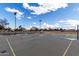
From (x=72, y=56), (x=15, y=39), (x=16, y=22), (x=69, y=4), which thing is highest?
(x=69, y=4)

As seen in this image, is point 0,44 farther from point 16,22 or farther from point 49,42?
point 49,42

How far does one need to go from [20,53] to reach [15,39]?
0.67 ft

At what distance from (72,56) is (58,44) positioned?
232mm

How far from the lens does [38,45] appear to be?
3.31 metres

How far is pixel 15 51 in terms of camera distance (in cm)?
328

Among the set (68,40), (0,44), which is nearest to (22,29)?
(0,44)

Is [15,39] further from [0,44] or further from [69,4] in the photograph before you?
[69,4]

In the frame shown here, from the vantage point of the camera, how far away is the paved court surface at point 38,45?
3.26 meters

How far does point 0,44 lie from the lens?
3297 mm

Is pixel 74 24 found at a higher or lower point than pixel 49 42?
higher

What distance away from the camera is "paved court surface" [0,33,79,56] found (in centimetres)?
326

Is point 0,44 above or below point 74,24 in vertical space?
below

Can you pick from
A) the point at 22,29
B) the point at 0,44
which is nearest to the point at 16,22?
the point at 22,29

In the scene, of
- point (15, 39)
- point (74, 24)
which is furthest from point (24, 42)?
point (74, 24)
